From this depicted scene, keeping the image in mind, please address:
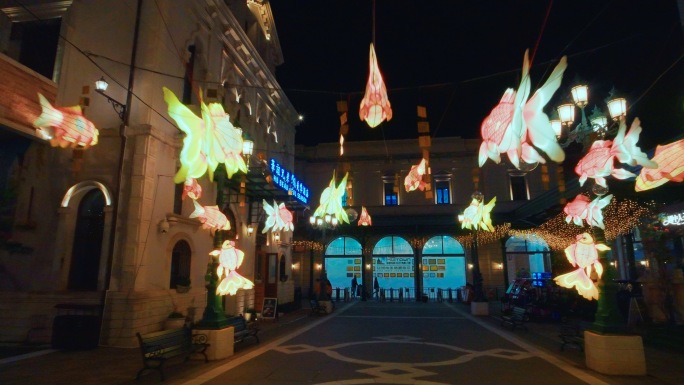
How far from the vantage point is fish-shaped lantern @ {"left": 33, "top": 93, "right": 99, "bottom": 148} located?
26.0 ft

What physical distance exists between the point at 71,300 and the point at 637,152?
1414 centimetres

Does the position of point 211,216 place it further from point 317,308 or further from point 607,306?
point 317,308

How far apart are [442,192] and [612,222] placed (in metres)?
16.5

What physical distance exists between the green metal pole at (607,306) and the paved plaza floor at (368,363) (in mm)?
980

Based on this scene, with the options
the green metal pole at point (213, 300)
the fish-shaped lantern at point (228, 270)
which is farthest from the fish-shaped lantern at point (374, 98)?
the fish-shaped lantern at point (228, 270)

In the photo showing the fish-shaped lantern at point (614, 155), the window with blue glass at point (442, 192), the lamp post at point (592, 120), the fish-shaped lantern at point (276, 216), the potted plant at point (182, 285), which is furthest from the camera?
the window with blue glass at point (442, 192)

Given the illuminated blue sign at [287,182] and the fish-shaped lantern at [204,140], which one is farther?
the illuminated blue sign at [287,182]

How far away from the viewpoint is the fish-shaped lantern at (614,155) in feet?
21.5

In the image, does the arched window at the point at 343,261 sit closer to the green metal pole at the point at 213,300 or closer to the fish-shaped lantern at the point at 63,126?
the green metal pole at the point at 213,300

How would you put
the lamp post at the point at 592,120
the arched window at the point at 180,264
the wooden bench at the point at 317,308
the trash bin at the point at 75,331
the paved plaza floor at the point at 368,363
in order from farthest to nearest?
the wooden bench at the point at 317,308
the arched window at the point at 180,264
the trash bin at the point at 75,331
the lamp post at the point at 592,120
the paved plaza floor at the point at 368,363

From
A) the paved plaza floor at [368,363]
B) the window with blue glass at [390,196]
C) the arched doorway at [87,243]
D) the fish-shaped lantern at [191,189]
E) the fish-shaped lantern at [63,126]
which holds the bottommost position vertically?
the paved plaza floor at [368,363]

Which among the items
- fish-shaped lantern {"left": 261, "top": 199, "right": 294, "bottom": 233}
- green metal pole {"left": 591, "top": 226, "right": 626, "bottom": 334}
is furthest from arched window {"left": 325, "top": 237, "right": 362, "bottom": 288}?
Answer: green metal pole {"left": 591, "top": 226, "right": 626, "bottom": 334}

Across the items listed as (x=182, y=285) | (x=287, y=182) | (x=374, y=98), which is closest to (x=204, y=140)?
(x=374, y=98)

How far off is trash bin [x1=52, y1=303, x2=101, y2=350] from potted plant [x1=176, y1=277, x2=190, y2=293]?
2.75 m
